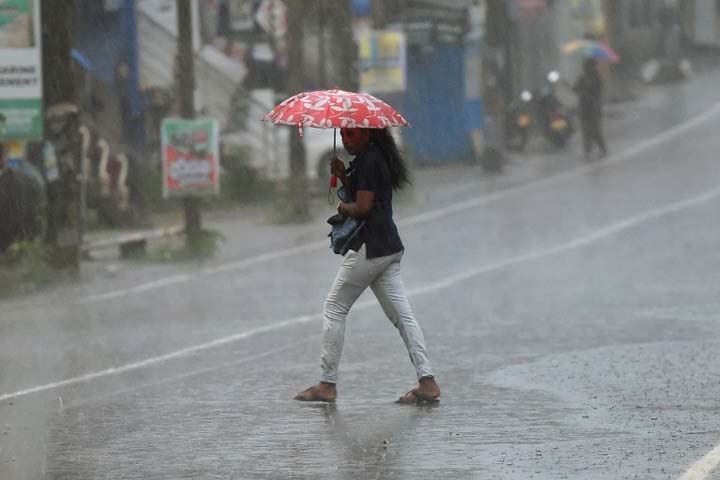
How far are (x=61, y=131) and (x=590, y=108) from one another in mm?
16140

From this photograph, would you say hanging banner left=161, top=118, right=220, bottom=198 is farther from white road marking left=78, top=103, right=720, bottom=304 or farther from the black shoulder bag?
the black shoulder bag

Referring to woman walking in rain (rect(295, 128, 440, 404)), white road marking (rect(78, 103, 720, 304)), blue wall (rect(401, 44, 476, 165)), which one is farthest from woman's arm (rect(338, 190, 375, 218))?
blue wall (rect(401, 44, 476, 165))

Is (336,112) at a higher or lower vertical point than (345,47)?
higher

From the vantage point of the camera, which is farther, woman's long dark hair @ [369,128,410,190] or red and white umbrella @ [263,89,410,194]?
woman's long dark hair @ [369,128,410,190]

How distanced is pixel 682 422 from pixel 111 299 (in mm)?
8003

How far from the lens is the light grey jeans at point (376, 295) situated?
9828 millimetres

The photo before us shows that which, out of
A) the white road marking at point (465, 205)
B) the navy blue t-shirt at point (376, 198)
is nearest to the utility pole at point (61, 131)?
the white road marking at point (465, 205)

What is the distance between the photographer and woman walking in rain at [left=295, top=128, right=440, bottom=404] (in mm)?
9734

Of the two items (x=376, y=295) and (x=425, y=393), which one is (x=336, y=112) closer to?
(x=376, y=295)

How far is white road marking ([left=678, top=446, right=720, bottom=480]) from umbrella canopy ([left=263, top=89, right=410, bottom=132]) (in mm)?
2745

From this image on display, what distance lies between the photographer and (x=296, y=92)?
23812 mm

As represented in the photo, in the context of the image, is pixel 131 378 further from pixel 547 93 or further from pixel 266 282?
pixel 547 93

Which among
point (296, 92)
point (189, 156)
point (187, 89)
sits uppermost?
point (187, 89)

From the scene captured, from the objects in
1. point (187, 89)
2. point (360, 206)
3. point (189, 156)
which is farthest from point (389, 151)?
point (187, 89)
